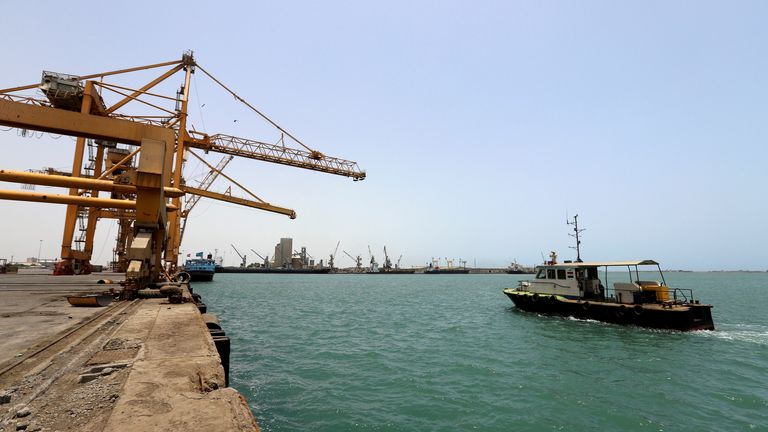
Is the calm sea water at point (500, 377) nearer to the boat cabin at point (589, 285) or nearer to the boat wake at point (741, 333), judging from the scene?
the boat wake at point (741, 333)

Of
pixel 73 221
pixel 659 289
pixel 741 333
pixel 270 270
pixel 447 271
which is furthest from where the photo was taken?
pixel 447 271

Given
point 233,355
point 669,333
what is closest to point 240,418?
point 233,355

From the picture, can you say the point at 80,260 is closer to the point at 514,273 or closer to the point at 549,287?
the point at 549,287

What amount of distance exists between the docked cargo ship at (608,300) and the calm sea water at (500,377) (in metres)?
0.83

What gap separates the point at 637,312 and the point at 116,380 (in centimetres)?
2241

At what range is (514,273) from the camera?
165 meters

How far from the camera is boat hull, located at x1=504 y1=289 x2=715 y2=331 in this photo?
1758cm

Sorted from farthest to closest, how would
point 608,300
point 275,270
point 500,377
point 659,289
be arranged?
point 275,270
point 608,300
point 659,289
point 500,377

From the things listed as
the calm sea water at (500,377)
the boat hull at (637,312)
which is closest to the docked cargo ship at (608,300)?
the boat hull at (637,312)

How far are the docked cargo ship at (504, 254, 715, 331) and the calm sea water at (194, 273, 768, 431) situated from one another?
83cm

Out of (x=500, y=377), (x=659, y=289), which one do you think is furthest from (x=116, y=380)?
(x=659, y=289)

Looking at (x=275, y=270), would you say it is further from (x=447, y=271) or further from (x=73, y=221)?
(x=73, y=221)

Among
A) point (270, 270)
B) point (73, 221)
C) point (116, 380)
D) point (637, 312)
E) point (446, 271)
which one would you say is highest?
point (73, 221)

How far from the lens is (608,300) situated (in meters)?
21.2
